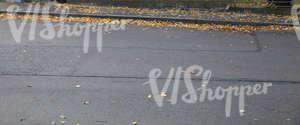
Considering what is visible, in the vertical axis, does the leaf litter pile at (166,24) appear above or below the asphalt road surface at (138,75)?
above

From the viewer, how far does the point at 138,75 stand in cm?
834

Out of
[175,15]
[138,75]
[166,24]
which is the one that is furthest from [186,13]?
[138,75]

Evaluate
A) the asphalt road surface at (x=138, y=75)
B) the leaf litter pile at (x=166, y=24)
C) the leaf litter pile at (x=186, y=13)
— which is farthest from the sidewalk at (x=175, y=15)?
the asphalt road surface at (x=138, y=75)

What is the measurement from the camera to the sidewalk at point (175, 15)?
13.6m

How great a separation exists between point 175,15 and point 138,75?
629 cm

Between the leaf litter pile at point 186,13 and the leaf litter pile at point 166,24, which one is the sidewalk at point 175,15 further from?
the leaf litter pile at point 166,24

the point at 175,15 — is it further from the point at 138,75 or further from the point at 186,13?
the point at 138,75

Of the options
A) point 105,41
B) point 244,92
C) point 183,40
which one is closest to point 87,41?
point 105,41

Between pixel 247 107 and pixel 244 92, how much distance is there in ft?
2.27

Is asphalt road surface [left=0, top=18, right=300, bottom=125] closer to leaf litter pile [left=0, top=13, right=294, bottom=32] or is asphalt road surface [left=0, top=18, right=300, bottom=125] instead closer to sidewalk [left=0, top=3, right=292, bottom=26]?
leaf litter pile [left=0, top=13, right=294, bottom=32]

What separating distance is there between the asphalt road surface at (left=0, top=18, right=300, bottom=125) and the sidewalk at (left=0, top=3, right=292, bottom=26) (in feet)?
4.01

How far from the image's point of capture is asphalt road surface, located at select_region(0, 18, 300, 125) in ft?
21.3

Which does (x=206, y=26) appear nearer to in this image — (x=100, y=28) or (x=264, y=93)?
(x=100, y=28)

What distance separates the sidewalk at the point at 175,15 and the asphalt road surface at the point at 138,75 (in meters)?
1.22
